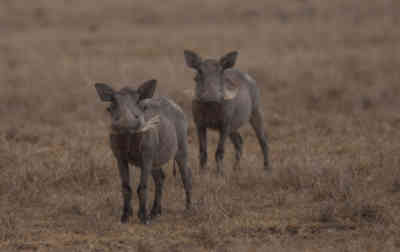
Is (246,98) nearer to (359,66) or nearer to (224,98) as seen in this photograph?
(224,98)

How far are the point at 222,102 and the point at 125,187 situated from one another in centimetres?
233

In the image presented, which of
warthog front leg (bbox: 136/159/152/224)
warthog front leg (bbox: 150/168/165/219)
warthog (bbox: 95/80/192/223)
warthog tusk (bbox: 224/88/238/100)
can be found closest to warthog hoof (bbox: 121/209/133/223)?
warthog (bbox: 95/80/192/223)

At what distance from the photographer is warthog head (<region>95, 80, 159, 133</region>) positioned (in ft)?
19.1

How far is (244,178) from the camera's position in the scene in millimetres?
8117

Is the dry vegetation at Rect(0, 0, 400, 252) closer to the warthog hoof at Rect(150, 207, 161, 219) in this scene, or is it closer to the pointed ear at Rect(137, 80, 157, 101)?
the warthog hoof at Rect(150, 207, 161, 219)

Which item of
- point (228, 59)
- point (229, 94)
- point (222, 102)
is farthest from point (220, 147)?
point (228, 59)

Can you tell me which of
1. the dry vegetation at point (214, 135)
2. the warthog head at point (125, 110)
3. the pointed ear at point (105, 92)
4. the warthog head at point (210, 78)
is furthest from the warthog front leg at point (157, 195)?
the warthog head at point (210, 78)

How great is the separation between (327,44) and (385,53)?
1.93 metres

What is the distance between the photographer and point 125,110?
5809 mm

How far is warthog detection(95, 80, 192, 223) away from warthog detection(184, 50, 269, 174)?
1075 mm

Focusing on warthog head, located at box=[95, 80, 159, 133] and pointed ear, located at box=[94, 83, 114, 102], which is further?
pointed ear, located at box=[94, 83, 114, 102]

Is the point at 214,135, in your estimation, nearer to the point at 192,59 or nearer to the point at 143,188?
the point at 192,59

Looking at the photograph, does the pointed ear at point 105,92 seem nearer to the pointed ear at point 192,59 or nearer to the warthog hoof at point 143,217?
the warthog hoof at point 143,217

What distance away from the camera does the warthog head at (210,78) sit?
792 cm
